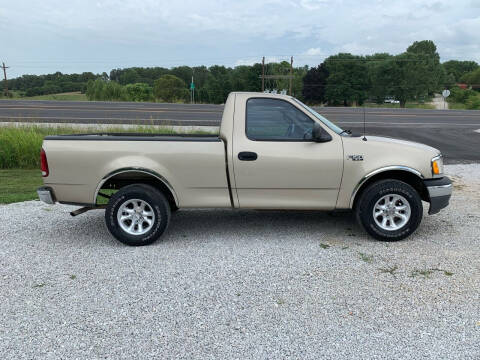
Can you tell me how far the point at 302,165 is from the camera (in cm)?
502

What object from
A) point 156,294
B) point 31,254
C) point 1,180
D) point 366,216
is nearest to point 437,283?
point 366,216

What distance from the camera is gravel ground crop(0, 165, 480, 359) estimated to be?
3.06 meters

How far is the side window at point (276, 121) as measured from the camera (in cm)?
510

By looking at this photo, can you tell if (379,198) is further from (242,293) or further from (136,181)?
(136,181)

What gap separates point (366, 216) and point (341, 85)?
67458mm

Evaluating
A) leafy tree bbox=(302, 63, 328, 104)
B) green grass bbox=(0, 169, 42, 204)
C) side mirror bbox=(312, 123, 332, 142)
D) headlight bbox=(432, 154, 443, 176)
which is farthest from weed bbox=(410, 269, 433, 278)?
leafy tree bbox=(302, 63, 328, 104)

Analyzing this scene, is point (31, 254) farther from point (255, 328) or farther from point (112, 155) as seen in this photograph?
point (255, 328)

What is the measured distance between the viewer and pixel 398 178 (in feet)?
17.5

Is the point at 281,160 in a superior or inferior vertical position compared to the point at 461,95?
inferior

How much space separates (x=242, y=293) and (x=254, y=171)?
164 centimetres

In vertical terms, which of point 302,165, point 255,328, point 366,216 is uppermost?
point 302,165

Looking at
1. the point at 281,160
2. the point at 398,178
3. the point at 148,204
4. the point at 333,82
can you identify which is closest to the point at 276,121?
the point at 281,160

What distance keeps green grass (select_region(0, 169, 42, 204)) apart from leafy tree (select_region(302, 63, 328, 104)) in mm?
63779

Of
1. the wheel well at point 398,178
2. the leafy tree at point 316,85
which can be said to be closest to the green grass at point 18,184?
the wheel well at point 398,178
